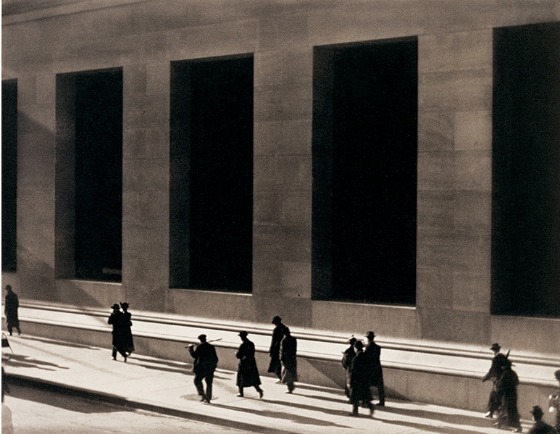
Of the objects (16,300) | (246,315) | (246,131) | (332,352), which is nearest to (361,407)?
(332,352)

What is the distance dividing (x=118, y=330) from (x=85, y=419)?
15.5ft

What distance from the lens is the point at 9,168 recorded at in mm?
23297

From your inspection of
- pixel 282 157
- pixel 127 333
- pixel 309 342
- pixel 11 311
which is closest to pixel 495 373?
pixel 309 342

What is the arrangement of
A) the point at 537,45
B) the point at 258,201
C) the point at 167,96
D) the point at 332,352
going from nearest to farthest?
the point at 537,45 → the point at 332,352 → the point at 258,201 → the point at 167,96

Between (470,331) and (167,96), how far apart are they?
9.49 metres

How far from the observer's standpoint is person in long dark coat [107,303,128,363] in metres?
19.7

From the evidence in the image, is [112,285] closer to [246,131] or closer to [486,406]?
[246,131]

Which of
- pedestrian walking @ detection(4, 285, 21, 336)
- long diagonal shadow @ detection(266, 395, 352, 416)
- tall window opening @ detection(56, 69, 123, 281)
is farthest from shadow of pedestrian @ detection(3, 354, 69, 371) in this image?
long diagonal shadow @ detection(266, 395, 352, 416)

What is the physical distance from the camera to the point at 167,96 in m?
20.7

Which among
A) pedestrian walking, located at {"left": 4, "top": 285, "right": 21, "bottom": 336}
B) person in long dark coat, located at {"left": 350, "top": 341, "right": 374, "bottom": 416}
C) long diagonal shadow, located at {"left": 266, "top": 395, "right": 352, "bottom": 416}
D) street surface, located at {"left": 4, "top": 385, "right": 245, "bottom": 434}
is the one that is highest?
pedestrian walking, located at {"left": 4, "top": 285, "right": 21, "bottom": 336}

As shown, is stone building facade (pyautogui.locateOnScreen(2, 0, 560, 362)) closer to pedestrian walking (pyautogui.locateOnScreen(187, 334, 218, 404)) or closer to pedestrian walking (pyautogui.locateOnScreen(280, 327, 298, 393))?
pedestrian walking (pyautogui.locateOnScreen(280, 327, 298, 393))

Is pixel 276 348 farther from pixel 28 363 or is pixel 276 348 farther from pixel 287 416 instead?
pixel 28 363

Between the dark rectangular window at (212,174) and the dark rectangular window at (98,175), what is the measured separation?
1.74m

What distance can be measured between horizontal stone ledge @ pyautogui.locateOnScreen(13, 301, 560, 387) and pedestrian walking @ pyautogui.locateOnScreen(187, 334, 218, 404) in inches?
84.8
